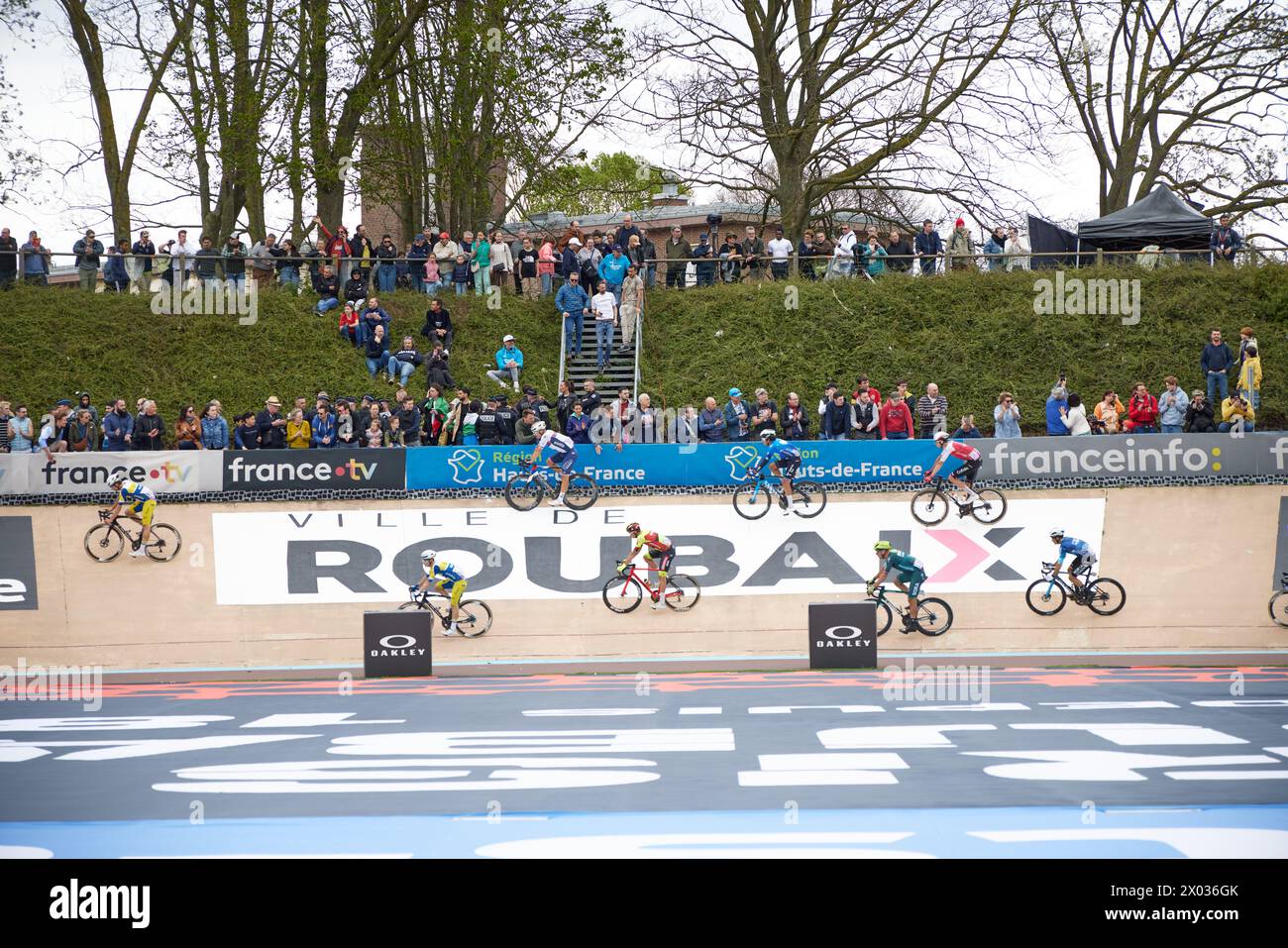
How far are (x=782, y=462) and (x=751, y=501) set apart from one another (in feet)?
3.45

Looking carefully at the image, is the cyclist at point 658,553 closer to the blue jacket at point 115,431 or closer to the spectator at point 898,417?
the spectator at point 898,417

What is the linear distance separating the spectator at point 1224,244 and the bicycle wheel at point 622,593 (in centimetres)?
1977

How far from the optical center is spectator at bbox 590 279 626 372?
28.3 metres

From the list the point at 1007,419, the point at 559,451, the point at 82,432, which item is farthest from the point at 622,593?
the point at 82,432

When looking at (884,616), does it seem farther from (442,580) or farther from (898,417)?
(442,580)

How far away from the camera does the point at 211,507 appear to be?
2338 cm

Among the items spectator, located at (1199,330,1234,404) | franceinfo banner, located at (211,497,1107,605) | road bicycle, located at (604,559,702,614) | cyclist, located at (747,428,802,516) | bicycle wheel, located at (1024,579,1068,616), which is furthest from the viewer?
spectator, located at (1199,330,1234,404)

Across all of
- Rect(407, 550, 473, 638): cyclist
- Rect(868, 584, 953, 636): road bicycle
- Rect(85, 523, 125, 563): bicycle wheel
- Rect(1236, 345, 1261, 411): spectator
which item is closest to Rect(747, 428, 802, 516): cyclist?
Rect(868, 584, 953, 636): road bicycle

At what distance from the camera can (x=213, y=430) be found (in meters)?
24.1

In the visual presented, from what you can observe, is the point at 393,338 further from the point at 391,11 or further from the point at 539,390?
the point at 391,11

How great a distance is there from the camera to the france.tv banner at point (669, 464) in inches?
926

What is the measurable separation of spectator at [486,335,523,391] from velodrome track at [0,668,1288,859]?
11579 millimetres

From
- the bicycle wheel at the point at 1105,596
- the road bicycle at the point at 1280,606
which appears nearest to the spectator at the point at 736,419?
the bicycle wheel at the point at 1105,596

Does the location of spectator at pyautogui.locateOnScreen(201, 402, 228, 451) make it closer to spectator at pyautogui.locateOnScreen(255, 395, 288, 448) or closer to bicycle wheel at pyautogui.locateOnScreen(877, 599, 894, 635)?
spectator at pyautogui.locateOnScreen(255, 395, 288, 448)
